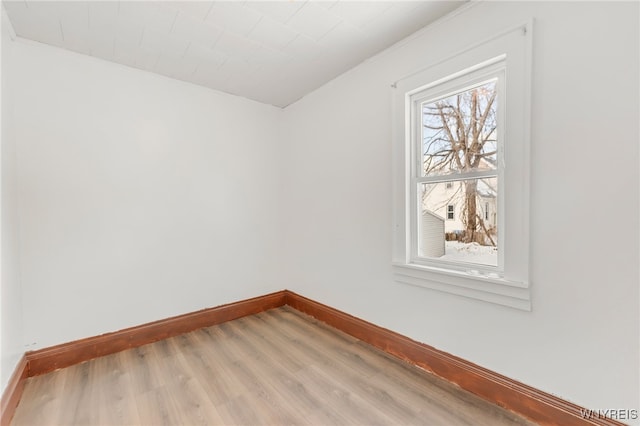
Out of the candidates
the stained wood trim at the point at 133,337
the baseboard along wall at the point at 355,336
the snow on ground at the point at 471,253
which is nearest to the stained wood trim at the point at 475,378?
the baseboard along wall at the point at 355,336

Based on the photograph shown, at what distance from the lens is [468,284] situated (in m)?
1.78

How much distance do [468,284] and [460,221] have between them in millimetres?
440

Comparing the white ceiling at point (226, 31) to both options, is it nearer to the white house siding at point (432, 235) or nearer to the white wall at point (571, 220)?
the white wall at point (571, 220)

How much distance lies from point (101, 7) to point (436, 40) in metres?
2.20

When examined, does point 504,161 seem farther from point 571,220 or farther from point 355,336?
point 355,336

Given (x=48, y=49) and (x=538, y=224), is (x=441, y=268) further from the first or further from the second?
(x=48, y=49)

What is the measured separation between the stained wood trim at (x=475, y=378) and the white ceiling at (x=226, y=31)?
7.63 ft

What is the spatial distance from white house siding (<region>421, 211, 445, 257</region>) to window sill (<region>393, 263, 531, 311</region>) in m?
0.16

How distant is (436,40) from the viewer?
1.92m

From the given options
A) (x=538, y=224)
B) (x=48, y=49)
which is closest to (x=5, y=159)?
(x=48, y=49)

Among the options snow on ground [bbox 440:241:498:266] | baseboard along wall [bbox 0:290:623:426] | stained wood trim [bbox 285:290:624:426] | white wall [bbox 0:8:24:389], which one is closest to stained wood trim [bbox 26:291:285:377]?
baseboard along wall [bbox 0:290:623:426]

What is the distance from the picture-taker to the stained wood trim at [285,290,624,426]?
143cm

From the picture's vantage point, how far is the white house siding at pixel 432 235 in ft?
6.78

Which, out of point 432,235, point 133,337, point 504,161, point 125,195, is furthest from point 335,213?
point 133,337
